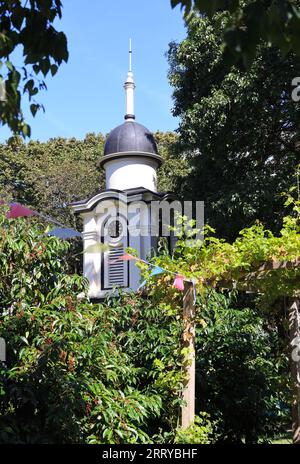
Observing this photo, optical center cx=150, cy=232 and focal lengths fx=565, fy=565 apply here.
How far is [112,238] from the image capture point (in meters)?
14.0

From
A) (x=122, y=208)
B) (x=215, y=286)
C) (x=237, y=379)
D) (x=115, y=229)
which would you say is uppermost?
(x=122, y=208)

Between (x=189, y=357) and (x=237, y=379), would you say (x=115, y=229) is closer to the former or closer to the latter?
(x=237, y=379)

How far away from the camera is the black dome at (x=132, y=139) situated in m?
14.7

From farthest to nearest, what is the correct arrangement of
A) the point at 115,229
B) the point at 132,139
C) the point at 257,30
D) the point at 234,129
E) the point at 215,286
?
the point at 132,139
the point at 115,229
the point at 234,129
the point at 215,286
the point at 257,30

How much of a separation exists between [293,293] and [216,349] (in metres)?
1.15

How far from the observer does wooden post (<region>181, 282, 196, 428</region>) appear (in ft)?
16.0

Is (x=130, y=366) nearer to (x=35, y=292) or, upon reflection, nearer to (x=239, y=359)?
(x=35, y=292)

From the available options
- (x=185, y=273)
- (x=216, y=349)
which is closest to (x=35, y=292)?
(x=185, y=273)

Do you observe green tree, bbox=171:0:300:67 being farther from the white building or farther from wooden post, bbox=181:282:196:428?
the white building

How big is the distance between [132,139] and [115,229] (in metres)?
2.48

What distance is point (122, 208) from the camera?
1396cm

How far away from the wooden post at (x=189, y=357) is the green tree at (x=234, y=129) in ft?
19.9

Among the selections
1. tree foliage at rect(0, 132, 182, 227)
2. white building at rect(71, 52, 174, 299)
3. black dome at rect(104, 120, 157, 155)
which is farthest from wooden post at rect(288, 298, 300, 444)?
tree foliage at rect(0, 132, 182, 227)

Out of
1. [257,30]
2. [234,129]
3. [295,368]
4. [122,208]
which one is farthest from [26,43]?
[122,208]
